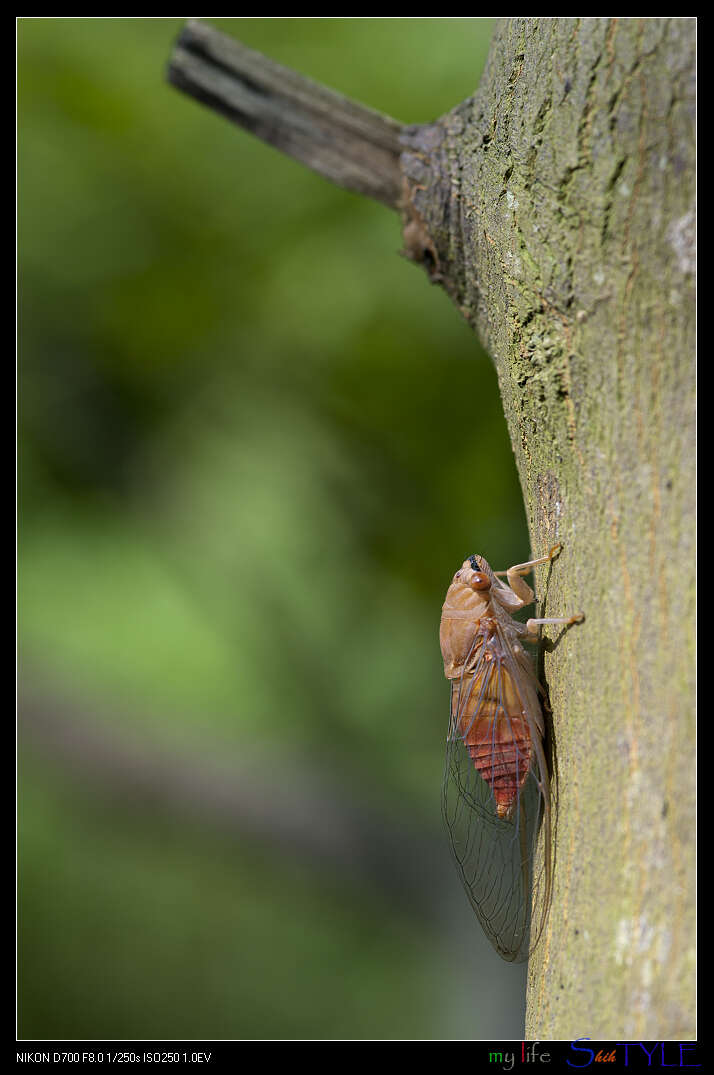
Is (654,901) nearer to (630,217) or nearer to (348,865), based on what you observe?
(630,217)

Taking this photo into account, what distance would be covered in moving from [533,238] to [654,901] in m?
0.87

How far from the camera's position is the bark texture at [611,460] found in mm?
916

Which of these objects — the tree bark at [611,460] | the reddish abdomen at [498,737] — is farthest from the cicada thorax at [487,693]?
the tree bark at [611,460]

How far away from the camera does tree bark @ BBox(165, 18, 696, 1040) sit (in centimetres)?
92

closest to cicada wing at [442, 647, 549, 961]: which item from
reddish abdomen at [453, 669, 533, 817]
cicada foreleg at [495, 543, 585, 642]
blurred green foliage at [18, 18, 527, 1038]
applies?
reddish abdomen at [453, 669, 533, 817]

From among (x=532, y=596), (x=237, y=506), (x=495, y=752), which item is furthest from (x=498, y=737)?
(x=237, y=506)

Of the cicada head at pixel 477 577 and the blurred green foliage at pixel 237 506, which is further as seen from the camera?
the blurred green foliage at pixel 237 506

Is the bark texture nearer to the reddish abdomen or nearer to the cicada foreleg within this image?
the cicada foreleg

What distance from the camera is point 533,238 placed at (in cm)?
118

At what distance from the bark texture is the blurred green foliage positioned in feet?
6.34

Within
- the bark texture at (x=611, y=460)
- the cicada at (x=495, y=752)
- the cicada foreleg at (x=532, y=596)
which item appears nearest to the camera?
the bark texture at (x=611, y=460)

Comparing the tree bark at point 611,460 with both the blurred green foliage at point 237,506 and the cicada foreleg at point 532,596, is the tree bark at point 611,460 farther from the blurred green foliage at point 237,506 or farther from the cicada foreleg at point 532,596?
the blurred green foliage at point 237,506

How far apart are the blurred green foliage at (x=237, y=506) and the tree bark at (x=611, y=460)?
1929mm
